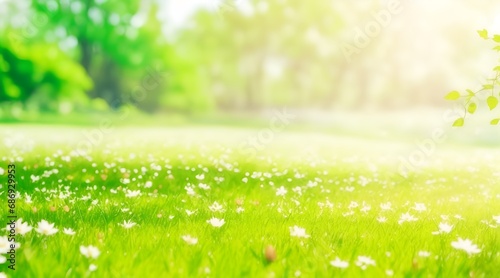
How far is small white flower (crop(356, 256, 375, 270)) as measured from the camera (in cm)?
389

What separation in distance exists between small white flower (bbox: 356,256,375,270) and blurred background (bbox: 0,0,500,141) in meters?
29.9

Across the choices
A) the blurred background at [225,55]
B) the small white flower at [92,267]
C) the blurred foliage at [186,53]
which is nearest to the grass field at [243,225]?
the small white flower at [92,267]

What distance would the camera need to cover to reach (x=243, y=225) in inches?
206

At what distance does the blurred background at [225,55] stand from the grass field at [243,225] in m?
25.0

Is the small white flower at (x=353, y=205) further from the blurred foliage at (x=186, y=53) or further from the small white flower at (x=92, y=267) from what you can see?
the blurred foliage at (x=186, y=53)

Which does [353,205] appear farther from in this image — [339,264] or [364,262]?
[339,264]

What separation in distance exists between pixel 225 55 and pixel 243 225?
52201 millimetres

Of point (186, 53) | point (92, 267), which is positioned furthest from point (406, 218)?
point (186, 53)

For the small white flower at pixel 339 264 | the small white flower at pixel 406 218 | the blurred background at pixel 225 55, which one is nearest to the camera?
the small white flower at pixel 339 264

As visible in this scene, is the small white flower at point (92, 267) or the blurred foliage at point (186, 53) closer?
the small white flower at point (92, 267)

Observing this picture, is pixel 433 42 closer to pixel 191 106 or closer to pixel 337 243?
pixel 191 106

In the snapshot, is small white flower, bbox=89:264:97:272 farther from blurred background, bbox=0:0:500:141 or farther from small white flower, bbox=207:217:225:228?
blurred background, bbox=0:0:500:141

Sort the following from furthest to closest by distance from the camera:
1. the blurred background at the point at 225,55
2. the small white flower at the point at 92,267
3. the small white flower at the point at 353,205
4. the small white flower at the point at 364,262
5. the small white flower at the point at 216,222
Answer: the blurred background at the point at 225,55, the small white flower at the point at 353,205, the small white flower at the point at 216,222, the small white flower at the point at 364,262, the small white flower at the point at 92,267

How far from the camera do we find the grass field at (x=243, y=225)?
395 cm
